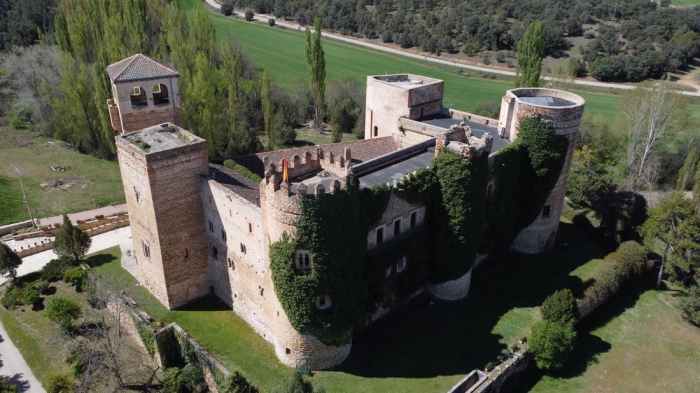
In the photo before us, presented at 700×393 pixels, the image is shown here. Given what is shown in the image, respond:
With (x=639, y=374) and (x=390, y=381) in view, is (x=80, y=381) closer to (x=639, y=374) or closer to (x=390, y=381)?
(x=390, y=381)

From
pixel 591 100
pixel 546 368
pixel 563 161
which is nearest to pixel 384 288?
pixel 546 368

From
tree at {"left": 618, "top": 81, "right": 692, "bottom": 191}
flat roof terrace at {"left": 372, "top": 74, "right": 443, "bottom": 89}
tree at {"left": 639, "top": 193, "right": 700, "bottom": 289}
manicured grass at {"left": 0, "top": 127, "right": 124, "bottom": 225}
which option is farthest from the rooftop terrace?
tree at {"left": 618, "top": 81, "right": 692, "bottom": 191}

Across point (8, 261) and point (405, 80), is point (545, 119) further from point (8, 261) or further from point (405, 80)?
point (8, 261)

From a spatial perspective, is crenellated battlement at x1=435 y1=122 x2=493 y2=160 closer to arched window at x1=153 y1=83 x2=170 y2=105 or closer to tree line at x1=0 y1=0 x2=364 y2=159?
arched window at x1=153 y1=83 x2=170 y2=105

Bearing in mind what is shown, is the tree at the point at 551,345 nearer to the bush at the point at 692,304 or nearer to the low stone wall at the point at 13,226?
the bush at the point at 692,304

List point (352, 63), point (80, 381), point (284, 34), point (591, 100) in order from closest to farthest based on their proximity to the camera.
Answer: point (80, 381) → point (591, 100) → point (352, 63) → point (284, 34)

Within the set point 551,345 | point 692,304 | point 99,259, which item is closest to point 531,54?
point 692,304

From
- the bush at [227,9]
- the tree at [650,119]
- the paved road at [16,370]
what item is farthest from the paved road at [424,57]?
the paved road at [16,370]
